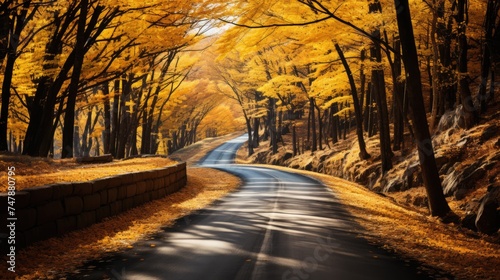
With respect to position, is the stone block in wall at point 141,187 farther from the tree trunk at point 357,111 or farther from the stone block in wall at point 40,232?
the tree trunk at point 357,111

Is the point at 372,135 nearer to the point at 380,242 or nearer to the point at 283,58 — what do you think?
the point at 283,58

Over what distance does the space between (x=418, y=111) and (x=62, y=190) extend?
9003mm

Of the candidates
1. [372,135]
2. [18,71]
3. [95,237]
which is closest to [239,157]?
[372,135]

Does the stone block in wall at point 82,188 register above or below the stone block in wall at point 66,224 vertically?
above

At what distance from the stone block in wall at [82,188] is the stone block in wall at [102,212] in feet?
2.32

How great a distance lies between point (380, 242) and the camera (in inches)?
364

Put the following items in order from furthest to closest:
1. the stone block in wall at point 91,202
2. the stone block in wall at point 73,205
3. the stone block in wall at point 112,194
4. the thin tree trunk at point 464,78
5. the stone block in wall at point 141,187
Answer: the thin tree trunk at point 464,78
the stone block in wall at point 141,187
the stone block in wall at point 112,194
the stone block in wall at point 91,202
the stone block in wall at point 73,205

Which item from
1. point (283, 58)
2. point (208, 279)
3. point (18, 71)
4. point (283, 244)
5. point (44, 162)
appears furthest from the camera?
point (283, 58)

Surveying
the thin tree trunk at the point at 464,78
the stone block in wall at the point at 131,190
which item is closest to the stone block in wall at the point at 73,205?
the stone block in wall at the point at 131,190

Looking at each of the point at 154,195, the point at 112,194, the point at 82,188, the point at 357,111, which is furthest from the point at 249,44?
the point at 357,111

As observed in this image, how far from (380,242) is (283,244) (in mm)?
1933

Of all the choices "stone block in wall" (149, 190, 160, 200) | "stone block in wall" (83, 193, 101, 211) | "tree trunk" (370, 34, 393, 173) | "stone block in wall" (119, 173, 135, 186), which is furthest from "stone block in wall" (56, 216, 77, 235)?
"tree trunk" (370, 34, 393, 173)

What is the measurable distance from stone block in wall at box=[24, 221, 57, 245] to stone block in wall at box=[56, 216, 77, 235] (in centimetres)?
12

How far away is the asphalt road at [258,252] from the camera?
21.9 ft
